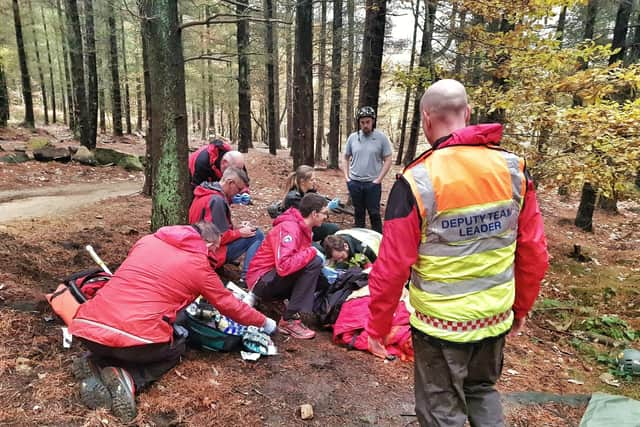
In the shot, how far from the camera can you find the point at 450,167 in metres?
1.68

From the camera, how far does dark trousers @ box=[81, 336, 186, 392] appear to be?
8.27ft

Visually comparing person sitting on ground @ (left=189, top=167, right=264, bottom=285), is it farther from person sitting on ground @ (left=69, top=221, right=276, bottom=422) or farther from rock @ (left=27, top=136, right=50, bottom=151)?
rock @ (left=27, top=136, right=50, bottom=151)

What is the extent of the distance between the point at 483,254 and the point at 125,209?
A: 6.67 metres

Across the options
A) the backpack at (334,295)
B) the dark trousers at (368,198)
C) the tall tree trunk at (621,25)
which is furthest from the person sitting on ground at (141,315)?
the tall tree trunk at (621,25)

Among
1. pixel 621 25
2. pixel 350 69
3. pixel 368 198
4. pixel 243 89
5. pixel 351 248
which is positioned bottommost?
pixel 351 248

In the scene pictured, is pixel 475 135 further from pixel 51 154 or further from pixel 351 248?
pixel 51 154

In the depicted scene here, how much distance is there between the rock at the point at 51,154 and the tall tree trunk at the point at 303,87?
710 centimetres

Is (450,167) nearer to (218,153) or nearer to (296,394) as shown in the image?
(296,394)

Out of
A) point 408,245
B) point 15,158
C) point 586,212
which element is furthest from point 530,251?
point 15,158

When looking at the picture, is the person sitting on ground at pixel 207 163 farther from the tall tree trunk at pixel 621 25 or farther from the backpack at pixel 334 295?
the tall tree trunk at pixel 621 25

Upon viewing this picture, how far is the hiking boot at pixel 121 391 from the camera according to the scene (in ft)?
7.71

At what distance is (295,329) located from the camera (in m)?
3.69

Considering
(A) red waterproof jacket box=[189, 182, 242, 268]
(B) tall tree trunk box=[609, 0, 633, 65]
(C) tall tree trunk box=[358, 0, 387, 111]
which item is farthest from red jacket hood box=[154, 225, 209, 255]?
(B) tall tree trunk box=[609, 0, 633, 65]

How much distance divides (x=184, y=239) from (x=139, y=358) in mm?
818
